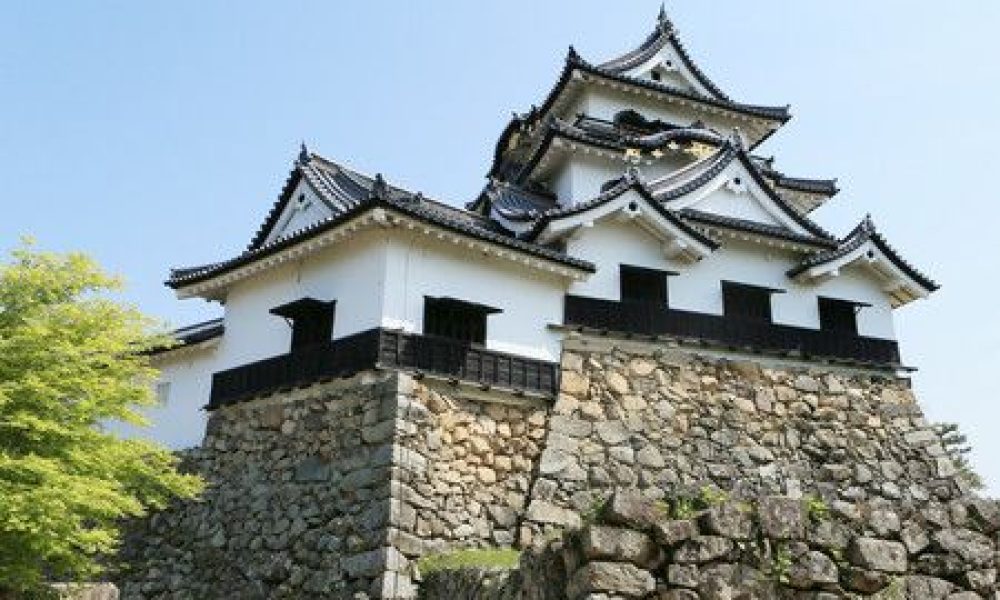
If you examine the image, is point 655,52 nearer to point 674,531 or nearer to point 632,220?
point 632,220

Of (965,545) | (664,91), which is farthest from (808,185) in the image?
(965,545)

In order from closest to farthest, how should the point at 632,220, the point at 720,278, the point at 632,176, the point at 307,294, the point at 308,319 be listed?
the point at 308,319, the point at 307,294, the point at 632,176, the point at 632,220, the point at 720,278

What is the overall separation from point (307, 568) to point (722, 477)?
802cm

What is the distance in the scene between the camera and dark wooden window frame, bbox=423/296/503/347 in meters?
16.3

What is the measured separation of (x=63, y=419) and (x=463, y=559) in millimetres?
6037

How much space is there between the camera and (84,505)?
1234 cm

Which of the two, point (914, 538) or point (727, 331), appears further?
point (727, 331)

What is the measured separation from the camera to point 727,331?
19641mm

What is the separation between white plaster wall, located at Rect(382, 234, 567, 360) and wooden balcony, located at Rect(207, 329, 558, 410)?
0.30 metres

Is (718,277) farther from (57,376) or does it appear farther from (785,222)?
(57,376)

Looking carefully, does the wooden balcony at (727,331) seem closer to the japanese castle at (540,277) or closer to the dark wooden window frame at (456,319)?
the japanese castle at (540,277)

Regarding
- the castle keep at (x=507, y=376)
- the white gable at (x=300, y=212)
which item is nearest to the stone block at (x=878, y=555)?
the castle keep at (x=507, y=376)

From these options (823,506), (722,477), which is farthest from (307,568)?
(823,506)

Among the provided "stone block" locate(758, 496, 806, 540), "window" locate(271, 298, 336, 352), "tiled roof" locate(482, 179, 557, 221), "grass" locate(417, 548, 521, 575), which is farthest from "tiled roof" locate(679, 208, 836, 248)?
"stone block" locate(758, 496, 806, 540)
